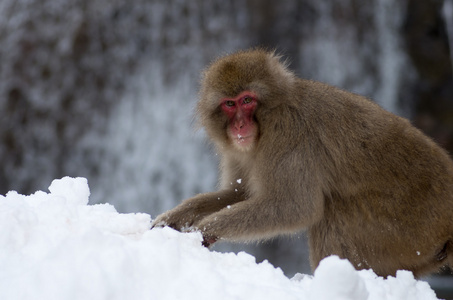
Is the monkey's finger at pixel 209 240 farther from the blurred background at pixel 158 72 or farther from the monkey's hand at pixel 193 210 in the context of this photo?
the blurred background at pixel 158 72

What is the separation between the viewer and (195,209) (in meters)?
3.73

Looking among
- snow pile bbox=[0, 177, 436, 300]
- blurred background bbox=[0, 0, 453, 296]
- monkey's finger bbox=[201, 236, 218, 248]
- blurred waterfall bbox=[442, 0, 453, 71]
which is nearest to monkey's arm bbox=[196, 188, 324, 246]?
monkey's finger bbox=[201, 236, 218, 248]

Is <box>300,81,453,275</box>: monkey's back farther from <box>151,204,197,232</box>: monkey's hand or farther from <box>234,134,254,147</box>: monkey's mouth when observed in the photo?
<box>151,204,197,232</box>: monkey's hand

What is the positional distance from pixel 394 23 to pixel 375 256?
6.75m

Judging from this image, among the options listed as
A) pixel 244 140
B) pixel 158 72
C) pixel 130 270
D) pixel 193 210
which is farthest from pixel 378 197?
pixel 158 72

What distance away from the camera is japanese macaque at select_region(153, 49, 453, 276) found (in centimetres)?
Answer: 342

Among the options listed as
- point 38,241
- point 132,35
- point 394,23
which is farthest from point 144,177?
point 38,241

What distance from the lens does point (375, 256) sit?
3.50 metres

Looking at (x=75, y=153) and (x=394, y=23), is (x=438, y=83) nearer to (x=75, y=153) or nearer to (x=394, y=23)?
(x=394, y=23)

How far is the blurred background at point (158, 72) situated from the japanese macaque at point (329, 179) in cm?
549

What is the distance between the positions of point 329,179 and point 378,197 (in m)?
0.29

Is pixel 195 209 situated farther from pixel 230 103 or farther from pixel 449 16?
pixel 449 16

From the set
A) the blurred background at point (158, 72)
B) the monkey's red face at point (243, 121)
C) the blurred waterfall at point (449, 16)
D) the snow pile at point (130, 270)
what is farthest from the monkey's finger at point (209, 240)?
the blurred waterfall at point (449, 16)

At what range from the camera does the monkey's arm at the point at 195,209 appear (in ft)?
11.9
